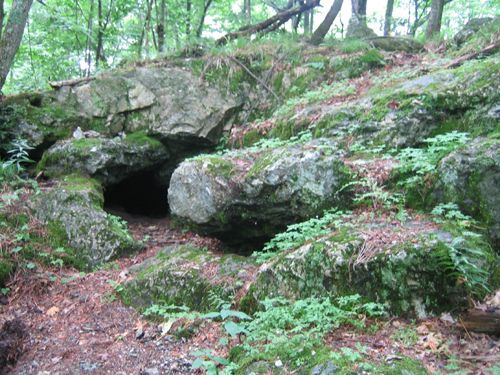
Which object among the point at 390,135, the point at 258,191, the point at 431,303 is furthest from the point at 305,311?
the point at 390,135

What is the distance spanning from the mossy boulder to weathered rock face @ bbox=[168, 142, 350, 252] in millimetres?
675

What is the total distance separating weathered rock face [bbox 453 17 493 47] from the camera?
6.94 metres

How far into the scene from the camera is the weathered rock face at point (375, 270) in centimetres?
274

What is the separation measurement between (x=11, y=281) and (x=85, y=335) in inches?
64.0

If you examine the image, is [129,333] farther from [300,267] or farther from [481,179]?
[481,179]

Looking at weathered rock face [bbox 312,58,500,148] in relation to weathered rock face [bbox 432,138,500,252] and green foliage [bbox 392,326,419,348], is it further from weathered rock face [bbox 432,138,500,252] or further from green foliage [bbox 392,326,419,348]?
green foliage [bbox 392,326,419,348]

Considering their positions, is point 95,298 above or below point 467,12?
below

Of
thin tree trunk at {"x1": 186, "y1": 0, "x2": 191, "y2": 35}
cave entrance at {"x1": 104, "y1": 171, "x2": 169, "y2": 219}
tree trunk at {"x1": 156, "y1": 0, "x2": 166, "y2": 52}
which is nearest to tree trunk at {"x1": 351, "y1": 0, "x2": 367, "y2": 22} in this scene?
thin tree trunk at {"x1": 186, "y1": 0, "x2": 191, "y2": 35}

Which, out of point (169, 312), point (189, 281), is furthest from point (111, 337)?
point (189, 281)

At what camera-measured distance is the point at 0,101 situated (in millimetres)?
6633

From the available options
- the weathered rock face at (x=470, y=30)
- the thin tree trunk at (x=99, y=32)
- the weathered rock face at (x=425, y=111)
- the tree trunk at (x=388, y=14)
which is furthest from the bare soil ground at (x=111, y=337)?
the tree trunk at (x=388, y=14)

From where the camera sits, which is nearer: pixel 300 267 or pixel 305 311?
pixel 305 311

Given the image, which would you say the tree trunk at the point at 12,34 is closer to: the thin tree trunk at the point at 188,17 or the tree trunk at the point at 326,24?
the thin tree trunk at the point at 188,17

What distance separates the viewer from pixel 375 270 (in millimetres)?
2906
